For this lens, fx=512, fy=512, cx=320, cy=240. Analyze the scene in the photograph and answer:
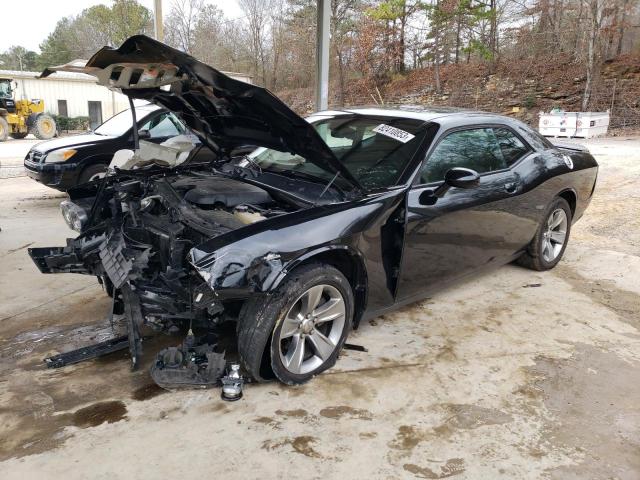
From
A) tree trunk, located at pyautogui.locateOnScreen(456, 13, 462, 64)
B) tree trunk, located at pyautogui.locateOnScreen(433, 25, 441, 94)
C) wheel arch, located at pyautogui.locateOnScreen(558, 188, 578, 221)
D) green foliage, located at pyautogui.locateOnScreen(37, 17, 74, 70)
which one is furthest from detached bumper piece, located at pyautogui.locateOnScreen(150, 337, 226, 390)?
green foliage, located at pyautogui.locateOnScreen(37, 17, 74, 70)

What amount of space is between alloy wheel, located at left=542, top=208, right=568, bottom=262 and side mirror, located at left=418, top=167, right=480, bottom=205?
1842mm

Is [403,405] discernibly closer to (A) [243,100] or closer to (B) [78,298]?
(A) [243,100]

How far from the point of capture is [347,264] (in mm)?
3078

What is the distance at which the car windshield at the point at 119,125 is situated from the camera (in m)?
7.54

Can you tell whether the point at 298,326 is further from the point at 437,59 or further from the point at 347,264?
the point at 437,59

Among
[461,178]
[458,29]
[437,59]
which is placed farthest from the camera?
[458,29]

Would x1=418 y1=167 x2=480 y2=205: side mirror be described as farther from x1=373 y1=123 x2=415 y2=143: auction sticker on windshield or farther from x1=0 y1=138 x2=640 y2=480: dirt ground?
x1=0 y1=138 x2=640 y2=480: dirt ground

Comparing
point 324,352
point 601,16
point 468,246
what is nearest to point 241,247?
point 324,352

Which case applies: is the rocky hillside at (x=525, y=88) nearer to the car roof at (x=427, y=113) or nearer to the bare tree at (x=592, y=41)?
the bare tree at (x=592, y=41)

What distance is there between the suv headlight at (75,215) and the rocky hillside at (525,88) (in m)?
20.4

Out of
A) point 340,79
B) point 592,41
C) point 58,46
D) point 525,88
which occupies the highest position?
point 58,46

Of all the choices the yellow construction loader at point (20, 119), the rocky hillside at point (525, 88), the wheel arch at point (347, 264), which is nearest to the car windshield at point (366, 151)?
the wheel arch at point (347, 264)

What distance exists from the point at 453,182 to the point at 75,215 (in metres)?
2.61

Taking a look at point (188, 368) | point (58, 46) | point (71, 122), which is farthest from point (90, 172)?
point (58, 46)
